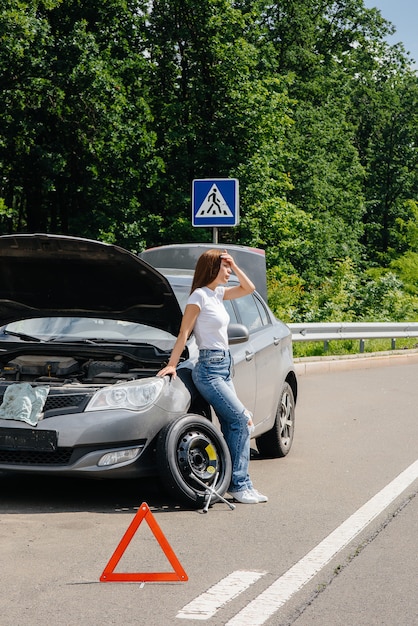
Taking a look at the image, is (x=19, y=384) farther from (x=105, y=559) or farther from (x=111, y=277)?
(x=105, y=559)

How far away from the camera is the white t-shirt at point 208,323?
7.09 meters

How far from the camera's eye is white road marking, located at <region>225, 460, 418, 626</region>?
4445 millimetres

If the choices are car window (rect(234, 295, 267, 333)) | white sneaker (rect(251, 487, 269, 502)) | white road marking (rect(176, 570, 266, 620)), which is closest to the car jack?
white sneaker (rect(251, 487, 269, 502))

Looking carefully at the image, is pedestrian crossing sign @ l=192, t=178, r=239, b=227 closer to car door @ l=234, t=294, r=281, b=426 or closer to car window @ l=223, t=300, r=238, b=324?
car door @ l=234, t=294, r=281, b=426

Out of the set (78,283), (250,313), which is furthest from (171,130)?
(78,283)

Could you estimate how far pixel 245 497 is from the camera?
7.05 meters

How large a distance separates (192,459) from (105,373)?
96cm

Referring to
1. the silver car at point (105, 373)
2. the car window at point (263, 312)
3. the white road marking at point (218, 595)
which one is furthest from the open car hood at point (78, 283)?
the white road marking at point (218, 595)

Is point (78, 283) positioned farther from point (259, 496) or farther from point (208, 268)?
point (259, 496)

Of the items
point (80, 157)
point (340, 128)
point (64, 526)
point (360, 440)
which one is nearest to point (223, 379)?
point (64, 526)

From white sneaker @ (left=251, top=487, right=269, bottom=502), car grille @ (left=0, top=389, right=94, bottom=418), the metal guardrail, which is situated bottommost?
the metal guardrail

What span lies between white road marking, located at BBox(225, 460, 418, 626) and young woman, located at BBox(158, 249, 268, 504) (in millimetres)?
774

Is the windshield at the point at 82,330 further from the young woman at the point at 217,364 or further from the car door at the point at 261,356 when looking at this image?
the car door at the point at 261,356

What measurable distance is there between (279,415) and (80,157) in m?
25.3
